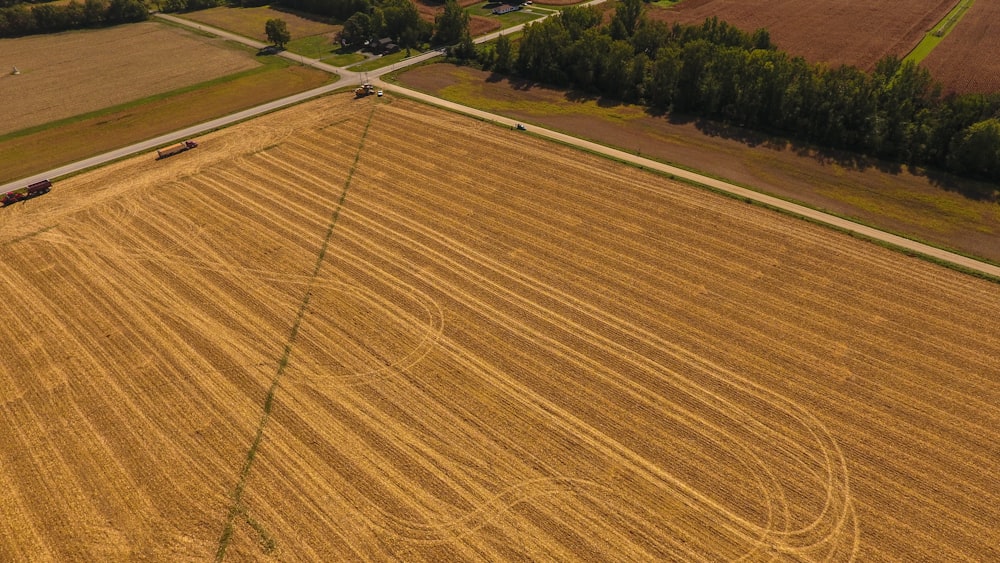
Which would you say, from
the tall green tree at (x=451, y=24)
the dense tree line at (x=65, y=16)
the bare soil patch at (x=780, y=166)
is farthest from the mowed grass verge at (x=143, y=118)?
the dense tree line at (x=65, y=16)

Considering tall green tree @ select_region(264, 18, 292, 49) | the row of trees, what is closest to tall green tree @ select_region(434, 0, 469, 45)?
the row of trees

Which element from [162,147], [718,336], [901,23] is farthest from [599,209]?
[901,23]

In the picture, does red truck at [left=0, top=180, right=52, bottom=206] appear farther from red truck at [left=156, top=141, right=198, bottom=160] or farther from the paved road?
red truck at [left=156, top=141, right=198, bottom=160]

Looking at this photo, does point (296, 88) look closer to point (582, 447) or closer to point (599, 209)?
point (599, 209)

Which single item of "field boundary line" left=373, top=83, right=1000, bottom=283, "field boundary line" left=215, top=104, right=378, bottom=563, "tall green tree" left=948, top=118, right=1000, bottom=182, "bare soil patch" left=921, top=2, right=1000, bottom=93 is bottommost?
"field boundary line" left=215, top=104, right=378, bottom=563

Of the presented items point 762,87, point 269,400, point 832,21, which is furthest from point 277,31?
point 832,21

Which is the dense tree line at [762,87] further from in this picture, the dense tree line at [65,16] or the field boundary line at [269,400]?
the dense tree line at [65,16]
